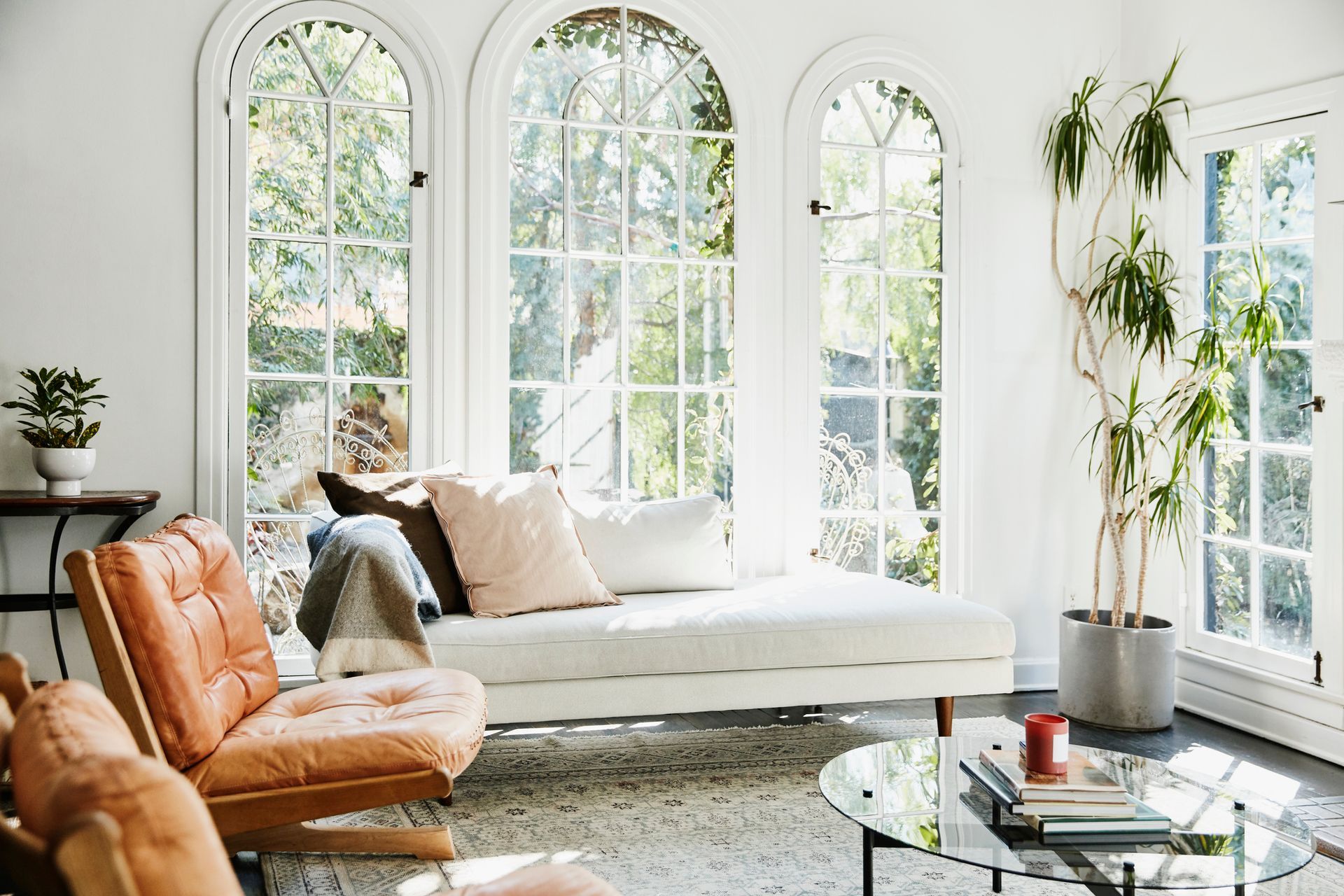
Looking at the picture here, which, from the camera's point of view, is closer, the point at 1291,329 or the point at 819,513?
the point at 1291,329

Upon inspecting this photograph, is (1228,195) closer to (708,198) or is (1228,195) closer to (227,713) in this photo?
(708,198)

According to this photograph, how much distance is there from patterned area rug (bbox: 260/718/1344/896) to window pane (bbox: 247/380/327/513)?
1124 millimetres

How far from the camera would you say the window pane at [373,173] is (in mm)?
3939

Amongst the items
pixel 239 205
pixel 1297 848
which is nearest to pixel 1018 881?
pixel 1297 848

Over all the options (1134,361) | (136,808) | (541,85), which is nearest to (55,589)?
(541,85)

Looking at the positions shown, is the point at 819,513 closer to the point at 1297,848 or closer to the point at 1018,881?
the point at 1018,881

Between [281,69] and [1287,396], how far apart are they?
3754mm

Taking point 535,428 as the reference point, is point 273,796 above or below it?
below

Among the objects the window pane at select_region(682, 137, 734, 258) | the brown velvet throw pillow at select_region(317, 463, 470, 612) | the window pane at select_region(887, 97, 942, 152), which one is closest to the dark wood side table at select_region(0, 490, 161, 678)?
the brown velvet throw pillow at select_region(317, 463, 470, 612)

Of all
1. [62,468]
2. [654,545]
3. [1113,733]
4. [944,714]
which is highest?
[62,468]

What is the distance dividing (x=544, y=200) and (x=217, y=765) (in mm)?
2504

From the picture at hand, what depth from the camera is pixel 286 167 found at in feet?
12.7

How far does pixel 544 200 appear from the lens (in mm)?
4148

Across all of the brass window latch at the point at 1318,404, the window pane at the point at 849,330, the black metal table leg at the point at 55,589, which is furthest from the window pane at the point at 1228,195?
the black metal table leg at the point at 55,589
